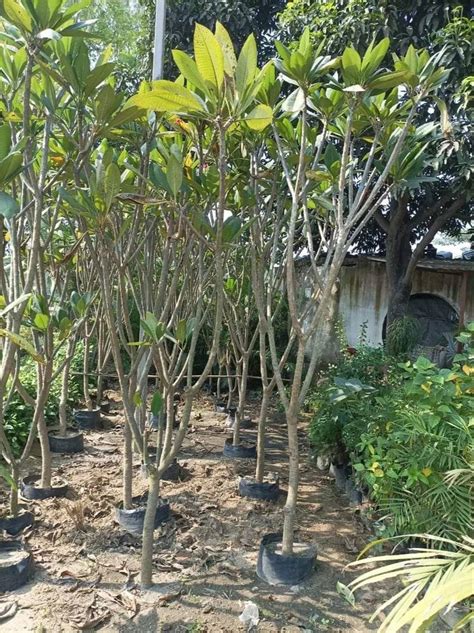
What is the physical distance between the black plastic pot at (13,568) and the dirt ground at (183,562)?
0.16 feet

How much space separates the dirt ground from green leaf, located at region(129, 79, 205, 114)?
1932 mm

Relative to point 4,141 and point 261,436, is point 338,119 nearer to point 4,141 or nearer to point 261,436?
point 4,141

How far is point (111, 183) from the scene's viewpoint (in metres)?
1.90

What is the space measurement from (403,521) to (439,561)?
113 centimetres

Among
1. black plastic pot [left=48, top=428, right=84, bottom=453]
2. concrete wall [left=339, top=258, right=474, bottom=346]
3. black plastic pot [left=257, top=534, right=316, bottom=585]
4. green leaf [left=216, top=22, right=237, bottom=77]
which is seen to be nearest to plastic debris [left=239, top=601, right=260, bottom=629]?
black plastic pot [left=257, top=534, right=316, bottom=585]

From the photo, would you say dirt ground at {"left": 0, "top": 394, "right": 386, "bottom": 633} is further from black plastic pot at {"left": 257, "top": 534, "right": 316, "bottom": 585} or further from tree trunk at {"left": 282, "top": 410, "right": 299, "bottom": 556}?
tree trunk at {"left": 282, "top": 410, "right": 299, "bottom": 556}

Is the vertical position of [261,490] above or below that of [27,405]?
below

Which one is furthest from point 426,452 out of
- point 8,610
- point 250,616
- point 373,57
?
point 8,610

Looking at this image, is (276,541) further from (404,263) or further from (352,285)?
(352,285)

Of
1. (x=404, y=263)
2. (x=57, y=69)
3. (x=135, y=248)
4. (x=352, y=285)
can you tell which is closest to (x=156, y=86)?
(x=57, y=69)

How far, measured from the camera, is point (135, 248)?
2498mm

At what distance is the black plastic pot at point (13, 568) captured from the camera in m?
2.14

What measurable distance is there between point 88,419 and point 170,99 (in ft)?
12.2

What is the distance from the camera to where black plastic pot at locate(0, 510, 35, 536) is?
2.50 m
